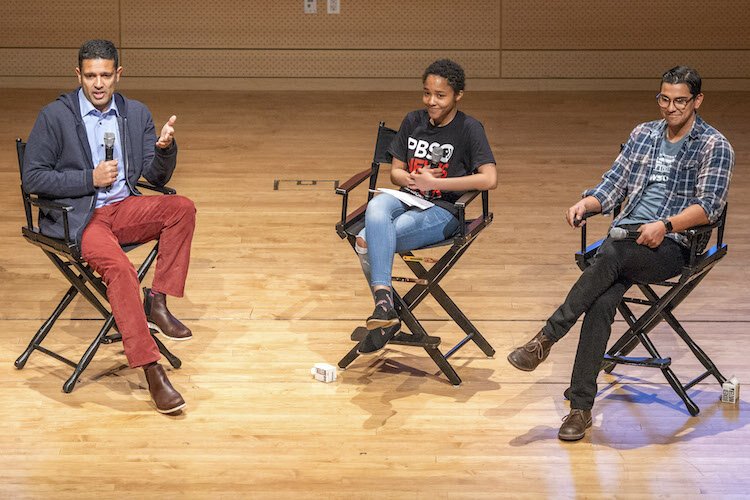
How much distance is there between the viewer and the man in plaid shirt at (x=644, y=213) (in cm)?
363

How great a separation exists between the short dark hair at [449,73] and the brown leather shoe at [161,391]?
1450 mm

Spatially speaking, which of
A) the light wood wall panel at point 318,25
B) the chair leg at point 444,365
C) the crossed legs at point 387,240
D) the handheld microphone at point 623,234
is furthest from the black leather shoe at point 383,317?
the light wood wall panel at point 318,25

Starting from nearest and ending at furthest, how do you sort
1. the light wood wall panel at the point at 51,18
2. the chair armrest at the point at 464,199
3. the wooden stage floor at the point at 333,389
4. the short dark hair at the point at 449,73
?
the wooden stage floor at the point at 333,389
the chair armrest at the point at 464,199
the short dark hair at the point at 449,73
the light wood wall panel at the point at 51,18

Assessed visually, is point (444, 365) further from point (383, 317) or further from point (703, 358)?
point (703, 358)

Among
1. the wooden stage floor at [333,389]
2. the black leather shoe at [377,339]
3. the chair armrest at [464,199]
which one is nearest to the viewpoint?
the wooden stage floor at [333,389]

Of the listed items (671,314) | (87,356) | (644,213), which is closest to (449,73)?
(644,213)

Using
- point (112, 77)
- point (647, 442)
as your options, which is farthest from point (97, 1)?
point (647, 442)

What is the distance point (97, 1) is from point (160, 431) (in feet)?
21.6

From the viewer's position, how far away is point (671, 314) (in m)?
3.83

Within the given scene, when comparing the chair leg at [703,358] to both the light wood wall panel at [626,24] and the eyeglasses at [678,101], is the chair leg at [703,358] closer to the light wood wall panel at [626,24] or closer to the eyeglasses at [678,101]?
the eyeglasses at [678,101]

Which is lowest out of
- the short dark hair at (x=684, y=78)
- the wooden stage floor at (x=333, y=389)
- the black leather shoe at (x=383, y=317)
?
the wooden stage floor at (x=333, y=389)

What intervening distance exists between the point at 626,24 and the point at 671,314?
20.2ft

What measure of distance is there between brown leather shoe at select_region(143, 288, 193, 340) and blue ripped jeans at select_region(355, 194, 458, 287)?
863mm

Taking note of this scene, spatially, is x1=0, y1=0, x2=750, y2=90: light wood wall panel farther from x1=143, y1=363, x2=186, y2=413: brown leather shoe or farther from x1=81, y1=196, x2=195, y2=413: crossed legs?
x1=143, y1=363, x2=186, y2=413: brown leather shoe
